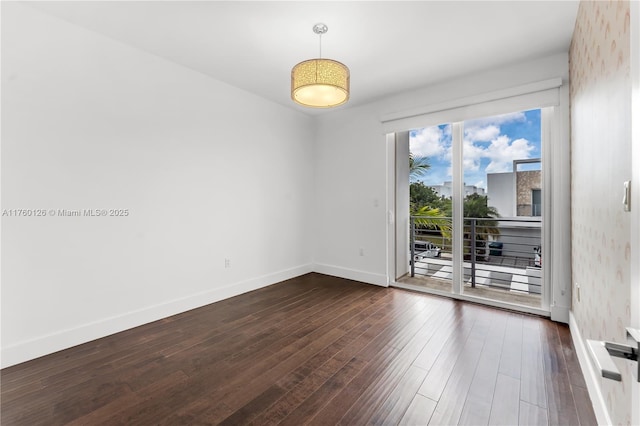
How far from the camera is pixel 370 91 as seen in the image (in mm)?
3875

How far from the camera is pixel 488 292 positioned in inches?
143

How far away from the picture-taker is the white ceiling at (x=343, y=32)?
225 centimetres

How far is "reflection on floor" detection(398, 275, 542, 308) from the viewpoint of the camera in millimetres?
3342

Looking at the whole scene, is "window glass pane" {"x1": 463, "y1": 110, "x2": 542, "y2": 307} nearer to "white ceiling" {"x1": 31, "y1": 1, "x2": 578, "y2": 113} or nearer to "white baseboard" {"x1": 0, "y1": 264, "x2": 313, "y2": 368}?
"white ceiling" {"x1": 31, "y1": 1, "x2": 578, "y2": 113}

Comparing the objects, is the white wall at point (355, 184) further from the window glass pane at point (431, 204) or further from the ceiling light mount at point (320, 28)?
the ceiling light mount at point (320, 28)

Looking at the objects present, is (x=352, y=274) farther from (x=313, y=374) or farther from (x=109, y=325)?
(x=109, y=325)

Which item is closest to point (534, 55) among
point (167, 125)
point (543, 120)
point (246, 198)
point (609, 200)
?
point (543, 120)

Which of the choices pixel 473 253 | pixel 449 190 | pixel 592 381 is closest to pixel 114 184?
pixel 449 190

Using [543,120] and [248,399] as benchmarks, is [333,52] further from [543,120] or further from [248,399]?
[248,399]

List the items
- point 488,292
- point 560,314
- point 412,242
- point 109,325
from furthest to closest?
point 412,242, point 488,292, point 560,314, point 109,325

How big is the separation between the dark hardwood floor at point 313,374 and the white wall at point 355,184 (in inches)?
56.3

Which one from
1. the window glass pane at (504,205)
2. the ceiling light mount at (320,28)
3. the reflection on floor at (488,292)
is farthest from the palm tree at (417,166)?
the ceiling light mount at (320,28)

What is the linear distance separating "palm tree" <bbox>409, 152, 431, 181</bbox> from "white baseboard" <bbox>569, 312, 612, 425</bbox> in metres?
2.36

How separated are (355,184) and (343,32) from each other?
2283 millimetres
